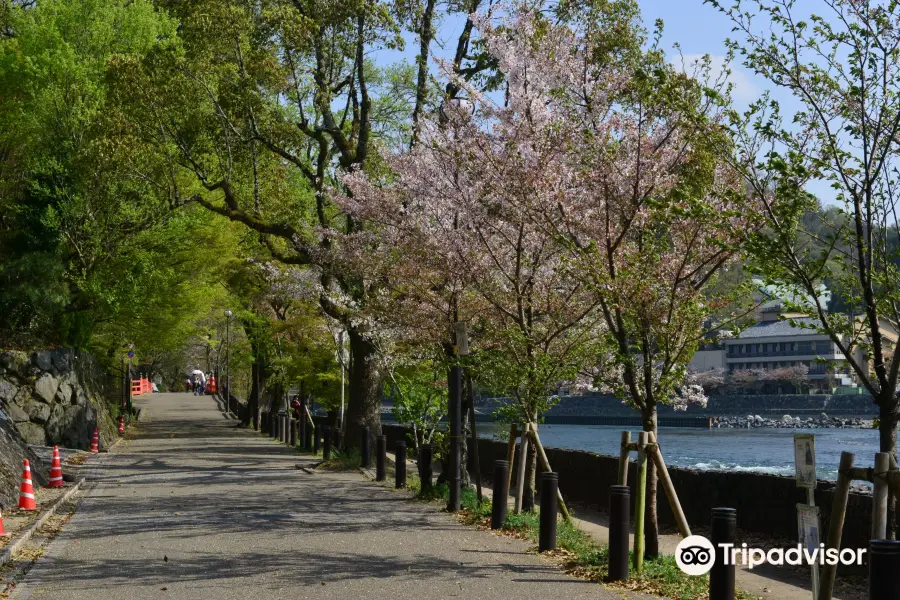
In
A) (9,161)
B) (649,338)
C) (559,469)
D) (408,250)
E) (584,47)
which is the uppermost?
(9,161)

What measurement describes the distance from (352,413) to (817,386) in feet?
266

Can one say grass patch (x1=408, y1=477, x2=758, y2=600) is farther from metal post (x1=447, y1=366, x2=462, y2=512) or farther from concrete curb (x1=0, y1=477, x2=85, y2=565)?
concrete curb (x1=0, y1=477, x2=85, y2=565)

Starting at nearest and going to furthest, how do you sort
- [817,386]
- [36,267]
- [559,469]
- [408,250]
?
1. [408,250]
2. [559,469]
3. [36,267]
4. [817,386]

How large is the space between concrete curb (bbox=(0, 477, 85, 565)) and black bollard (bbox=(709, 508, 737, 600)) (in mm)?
7048

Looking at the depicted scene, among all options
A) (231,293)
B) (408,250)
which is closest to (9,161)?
(231,293)

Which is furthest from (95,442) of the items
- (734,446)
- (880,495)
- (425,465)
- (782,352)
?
(782,352)

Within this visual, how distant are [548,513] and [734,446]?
2062 inches

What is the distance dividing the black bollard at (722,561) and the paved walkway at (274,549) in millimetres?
1226

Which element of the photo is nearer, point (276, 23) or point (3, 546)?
point (3, 546)

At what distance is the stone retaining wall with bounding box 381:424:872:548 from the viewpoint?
12.2 m

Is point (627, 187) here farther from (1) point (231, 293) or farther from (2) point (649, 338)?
(1) point (231, 293)

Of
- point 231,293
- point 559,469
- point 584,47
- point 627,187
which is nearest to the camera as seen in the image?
point 627,187

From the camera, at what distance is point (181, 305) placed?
34.3 metres

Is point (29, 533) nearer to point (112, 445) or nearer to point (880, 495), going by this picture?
point (880, 495)
